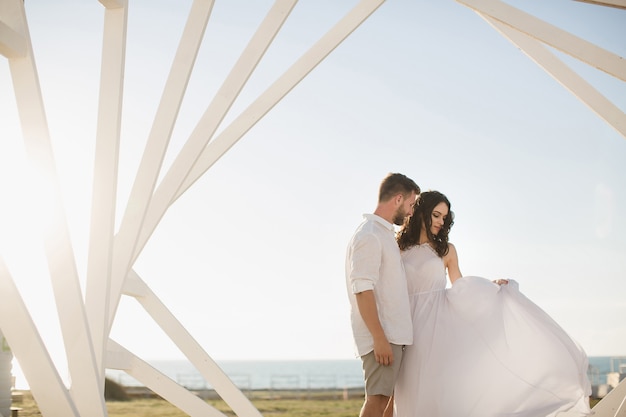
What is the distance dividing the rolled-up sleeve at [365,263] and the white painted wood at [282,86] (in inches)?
34.2

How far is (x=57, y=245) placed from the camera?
2893 millimetres

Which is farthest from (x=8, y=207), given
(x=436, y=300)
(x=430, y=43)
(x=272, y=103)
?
(x=430, y=43)

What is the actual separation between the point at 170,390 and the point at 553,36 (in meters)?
2.57

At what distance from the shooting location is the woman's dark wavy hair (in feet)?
14.2

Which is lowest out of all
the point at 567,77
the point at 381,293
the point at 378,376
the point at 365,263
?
the point at 378,376

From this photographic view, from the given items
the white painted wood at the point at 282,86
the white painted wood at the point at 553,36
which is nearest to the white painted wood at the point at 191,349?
the white painted wood at the point at 282,86

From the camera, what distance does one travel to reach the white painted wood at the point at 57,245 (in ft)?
9.09

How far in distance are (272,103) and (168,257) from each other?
50.9 meters

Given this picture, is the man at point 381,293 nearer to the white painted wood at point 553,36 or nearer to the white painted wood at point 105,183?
the white painted wood at point 553,36

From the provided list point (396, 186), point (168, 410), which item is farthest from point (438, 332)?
point (168, 410)

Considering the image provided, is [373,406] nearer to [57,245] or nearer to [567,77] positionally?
[57,245]

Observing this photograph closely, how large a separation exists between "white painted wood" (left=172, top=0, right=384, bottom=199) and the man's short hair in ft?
2.26

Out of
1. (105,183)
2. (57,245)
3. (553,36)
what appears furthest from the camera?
(553,36)

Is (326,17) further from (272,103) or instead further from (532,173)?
(532,173)
